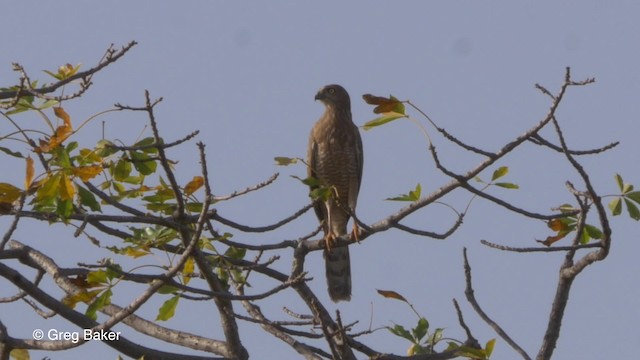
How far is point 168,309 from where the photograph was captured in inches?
190

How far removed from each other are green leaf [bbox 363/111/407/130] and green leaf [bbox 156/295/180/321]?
1.18 metres

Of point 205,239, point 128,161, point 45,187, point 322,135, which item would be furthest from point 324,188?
point 322,135

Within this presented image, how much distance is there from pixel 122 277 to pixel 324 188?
108cm

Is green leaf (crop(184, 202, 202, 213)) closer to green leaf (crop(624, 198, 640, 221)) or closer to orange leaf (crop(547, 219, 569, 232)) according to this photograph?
orange leaf (crop(547, 219, 569, 232))

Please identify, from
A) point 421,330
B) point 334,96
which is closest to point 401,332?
point 421,330

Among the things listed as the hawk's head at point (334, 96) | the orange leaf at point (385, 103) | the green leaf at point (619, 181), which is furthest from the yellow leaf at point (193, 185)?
the hawk's head at point (334, 96)

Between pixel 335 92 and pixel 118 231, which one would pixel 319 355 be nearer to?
pixel 118 231

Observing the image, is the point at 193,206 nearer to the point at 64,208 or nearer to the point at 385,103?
the point at 64,208

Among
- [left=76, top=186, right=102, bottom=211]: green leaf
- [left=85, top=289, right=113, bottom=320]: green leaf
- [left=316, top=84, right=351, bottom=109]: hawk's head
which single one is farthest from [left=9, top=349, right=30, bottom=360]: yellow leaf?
[left=316, top=84, right=351, bottom=109]: hawk's head

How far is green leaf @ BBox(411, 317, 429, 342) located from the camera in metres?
5.34

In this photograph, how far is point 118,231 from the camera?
17.6ft

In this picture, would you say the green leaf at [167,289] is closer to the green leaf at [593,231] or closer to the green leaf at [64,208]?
the green leaf at [64,208]

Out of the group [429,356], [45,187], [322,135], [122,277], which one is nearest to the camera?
[45,187]

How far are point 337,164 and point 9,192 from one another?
488cm
